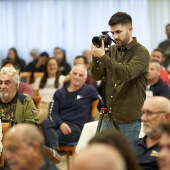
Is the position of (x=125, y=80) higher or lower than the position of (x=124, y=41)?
lower

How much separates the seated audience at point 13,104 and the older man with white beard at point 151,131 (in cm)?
154

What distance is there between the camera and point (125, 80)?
412 centimetres

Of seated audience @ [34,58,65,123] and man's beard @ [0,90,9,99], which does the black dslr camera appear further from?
seated audience @ [34,58,65,123]

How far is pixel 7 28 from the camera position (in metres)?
12.6

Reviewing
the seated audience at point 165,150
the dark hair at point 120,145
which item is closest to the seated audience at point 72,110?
the seated audience at point 165,150

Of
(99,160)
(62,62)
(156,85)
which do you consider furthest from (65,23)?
(99,160)

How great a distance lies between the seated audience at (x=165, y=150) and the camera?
261 cm

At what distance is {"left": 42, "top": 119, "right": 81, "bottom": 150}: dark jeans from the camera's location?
582 cm

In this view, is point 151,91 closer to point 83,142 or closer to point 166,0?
point 83,142

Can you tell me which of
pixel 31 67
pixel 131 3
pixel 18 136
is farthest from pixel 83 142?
pixel 131 3

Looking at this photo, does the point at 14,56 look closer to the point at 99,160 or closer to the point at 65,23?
the point at 65,23

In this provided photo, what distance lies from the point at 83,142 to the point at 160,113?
1.23 m

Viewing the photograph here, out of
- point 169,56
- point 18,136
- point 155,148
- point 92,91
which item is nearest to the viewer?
point 18,136

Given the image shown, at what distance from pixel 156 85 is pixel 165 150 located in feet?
13.0
